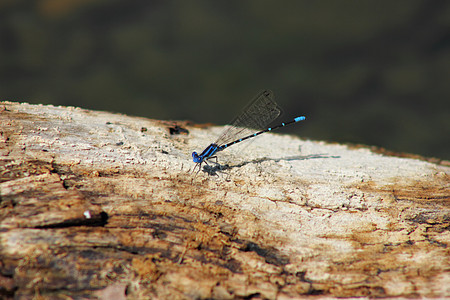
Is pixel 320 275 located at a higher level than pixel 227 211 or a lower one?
lower

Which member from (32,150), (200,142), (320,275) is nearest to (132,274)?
(320,275)

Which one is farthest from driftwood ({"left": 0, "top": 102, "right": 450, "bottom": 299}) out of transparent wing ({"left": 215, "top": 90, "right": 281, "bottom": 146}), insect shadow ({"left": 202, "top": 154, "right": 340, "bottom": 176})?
transparent wing ({"left": 215, "top": 90, "right": 281, "bottom": 146})

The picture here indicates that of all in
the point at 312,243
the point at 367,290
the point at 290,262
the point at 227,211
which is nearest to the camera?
the point at 367,290

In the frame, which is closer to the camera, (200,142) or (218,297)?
(218,297)

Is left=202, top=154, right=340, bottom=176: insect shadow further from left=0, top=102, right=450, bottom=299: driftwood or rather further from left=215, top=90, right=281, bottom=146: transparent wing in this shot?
left=215, top=90, right=281, bottom=146: transparent wing

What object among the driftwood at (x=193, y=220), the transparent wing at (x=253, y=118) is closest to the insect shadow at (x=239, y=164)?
the driftwood at (x=193, y=220)

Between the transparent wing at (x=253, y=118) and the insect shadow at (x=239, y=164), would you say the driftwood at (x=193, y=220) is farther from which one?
the transparent wing at (x=253, y=118)

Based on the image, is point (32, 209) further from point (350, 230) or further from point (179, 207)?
point (350, 230)
